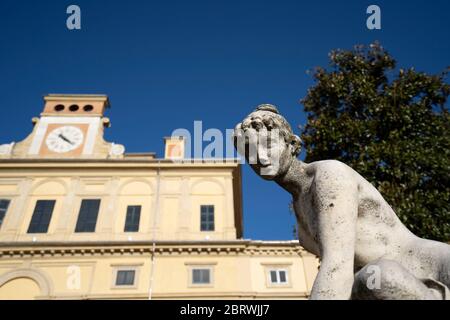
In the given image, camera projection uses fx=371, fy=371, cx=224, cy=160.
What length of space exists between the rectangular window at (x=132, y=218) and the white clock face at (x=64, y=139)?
7323 millimetres

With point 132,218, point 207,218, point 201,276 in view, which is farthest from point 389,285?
point 132,218

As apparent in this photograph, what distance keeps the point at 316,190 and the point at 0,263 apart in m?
24.2

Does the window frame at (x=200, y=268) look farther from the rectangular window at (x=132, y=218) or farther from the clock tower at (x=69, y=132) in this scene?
the clock tower at (x=69, y=132)

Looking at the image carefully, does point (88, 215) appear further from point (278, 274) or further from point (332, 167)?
point (332, 167)

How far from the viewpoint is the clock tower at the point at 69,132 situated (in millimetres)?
27578

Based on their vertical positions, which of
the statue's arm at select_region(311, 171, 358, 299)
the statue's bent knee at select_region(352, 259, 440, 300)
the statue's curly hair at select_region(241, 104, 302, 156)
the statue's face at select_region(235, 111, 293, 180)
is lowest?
the statue's bent knee at select_region(352, 259, 440, 300)

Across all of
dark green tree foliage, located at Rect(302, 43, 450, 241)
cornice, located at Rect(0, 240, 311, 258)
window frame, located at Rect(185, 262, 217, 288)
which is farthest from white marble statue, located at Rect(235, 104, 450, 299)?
cornice, located at Rect(0, 240, 311, 258)

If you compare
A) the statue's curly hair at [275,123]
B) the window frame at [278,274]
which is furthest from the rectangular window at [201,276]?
the statue's curly hair at [275,123]

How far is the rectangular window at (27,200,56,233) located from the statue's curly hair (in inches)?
946

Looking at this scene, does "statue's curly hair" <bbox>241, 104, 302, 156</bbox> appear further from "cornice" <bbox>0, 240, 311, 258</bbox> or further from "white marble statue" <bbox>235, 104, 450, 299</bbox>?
"cornice" <bbox>0, 240, 311, 258</bbox>

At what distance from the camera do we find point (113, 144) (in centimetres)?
2870

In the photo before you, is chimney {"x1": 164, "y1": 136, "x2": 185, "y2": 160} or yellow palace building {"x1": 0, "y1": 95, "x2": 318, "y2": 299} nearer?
yellow palace building {"x1": 0, "y1": 95, "x2": 318, "y2": 299}

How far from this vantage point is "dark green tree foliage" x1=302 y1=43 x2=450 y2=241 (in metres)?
8.20

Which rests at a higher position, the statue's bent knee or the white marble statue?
the white marble statue
